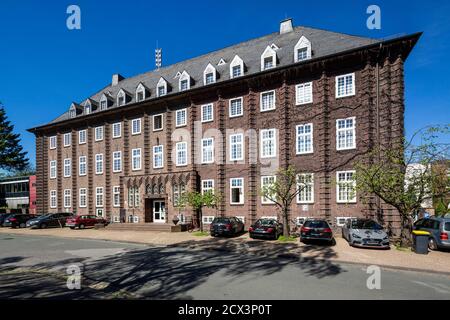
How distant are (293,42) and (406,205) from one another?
17.9 metres

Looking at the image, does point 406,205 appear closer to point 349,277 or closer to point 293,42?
point 349,277

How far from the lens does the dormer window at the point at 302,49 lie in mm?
24812

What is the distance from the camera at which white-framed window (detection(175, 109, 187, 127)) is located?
30.3m

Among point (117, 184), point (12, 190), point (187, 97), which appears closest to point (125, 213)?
point (117, 184)

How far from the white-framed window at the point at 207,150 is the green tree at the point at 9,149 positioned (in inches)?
1795

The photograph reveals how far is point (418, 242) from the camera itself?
15.0 m

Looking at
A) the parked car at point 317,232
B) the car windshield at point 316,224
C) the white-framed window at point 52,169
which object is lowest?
the parked car at point 317,232

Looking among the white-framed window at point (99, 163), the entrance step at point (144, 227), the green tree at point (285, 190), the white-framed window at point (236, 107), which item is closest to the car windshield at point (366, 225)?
the green tree at point (285, 190)

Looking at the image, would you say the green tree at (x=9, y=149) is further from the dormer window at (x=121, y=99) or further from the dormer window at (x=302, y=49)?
the dormer window at (x=302, y=49)

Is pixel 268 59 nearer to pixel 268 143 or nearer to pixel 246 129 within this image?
pixel 246 129

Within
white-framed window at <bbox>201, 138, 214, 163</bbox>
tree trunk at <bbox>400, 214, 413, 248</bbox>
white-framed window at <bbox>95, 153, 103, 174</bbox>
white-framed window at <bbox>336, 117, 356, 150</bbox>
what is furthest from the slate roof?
tree trunk at <bbox>400, 214, 413, 248</bbox>

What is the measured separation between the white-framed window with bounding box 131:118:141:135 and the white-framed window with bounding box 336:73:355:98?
67.9ft

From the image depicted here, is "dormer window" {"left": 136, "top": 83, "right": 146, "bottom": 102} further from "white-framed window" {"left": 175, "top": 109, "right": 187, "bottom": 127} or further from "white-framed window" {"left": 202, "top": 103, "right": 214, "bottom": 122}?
"white-framed window" {"left": 202, "top": 103, "right": 214, "bottom": 122}

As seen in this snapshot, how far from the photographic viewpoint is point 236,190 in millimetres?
27047
